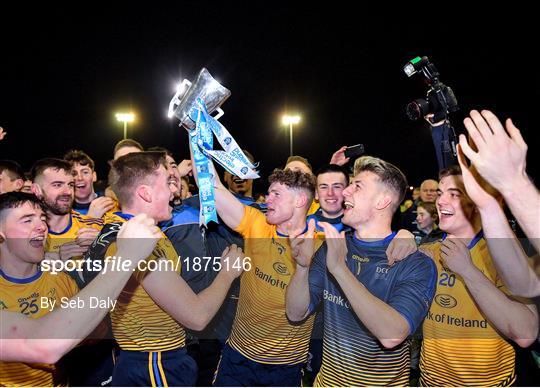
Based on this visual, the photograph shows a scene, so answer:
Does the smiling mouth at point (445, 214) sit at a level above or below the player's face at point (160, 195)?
below

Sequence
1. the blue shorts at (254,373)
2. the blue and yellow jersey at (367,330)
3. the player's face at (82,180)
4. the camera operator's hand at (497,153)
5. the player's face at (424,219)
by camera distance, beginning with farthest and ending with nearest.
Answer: the player's face at (424,219) < the player's face at (82,180) < the blue shorts at (254,373) < the blue and yellow jersey at (367,330) < the camera operator's hand at (497,153)

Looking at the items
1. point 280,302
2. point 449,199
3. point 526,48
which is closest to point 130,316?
point 280,302

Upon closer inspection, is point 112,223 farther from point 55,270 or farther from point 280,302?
point 280,302

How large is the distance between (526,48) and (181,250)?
42.5 ft

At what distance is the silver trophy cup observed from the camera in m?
3.56

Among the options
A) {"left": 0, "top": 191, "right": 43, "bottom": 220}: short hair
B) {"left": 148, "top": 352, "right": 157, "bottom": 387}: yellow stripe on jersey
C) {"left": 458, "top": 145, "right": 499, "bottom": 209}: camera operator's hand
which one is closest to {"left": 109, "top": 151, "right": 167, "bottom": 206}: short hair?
{"left": 0, "top": 191, "right": 43, "bottom": 220}: short hair

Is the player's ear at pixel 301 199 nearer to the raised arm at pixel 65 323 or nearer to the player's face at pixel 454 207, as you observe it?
the player's face at pixel 454 207

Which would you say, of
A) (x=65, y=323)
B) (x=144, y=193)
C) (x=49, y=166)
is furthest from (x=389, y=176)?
(x=49, y=166)

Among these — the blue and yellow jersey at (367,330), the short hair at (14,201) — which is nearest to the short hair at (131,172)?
the short hair at (14,201)

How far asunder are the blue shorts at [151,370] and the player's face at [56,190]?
212 cm

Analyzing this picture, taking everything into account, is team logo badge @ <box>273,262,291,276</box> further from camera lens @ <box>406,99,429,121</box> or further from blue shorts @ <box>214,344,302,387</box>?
camera lens @ <box>406,99,429,121</box>

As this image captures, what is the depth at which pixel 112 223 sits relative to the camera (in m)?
3.19

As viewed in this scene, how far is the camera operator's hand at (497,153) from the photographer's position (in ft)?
6.11

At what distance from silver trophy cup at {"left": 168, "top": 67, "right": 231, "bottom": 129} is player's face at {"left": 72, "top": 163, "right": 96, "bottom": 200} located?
2817 mm
